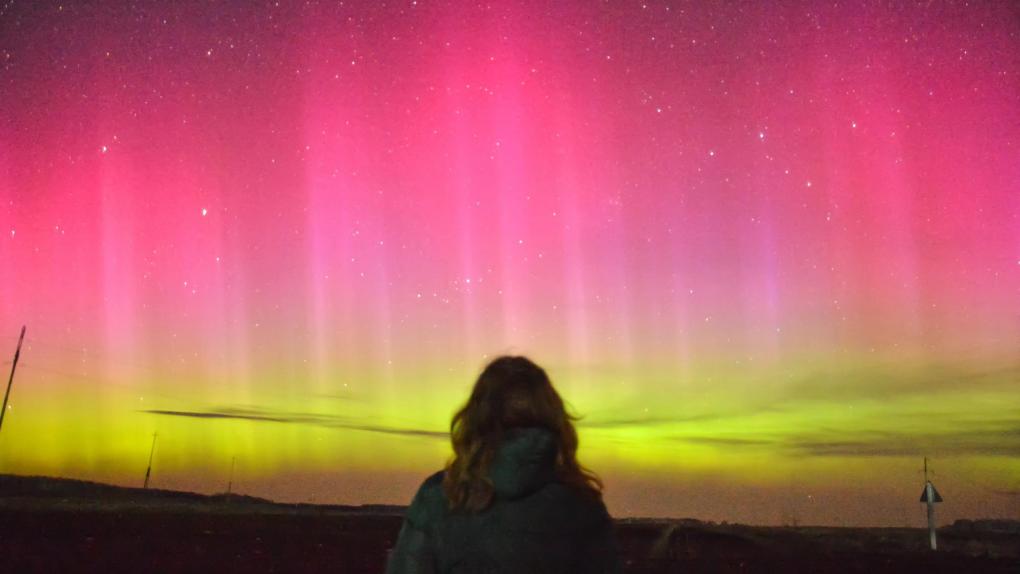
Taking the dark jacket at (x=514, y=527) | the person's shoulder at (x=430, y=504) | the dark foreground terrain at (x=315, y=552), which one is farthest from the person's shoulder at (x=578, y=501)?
the dark foreground terrain at (x=315, y=552)

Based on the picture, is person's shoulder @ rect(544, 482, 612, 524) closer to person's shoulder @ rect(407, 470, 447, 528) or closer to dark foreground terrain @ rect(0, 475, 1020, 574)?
person's shoulder @ rect(407, 470, 447, 528)

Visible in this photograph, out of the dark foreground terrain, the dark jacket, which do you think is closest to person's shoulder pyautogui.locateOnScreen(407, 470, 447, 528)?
the dark jacket

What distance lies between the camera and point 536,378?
2.71 metres

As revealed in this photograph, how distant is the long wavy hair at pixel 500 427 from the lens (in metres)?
2.58

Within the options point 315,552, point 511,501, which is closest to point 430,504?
point 511,501

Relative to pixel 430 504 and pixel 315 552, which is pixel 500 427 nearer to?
pixel 430 504

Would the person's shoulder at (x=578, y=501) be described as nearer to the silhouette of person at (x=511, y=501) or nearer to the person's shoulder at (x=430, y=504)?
the silhouette of person at (x=511, y=501)

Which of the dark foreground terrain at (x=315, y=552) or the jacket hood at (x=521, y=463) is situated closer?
the jacket hood at (x=521, y=463)

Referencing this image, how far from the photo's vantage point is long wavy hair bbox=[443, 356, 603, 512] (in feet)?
8.45

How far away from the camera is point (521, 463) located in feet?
8.41

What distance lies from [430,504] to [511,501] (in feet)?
0.73

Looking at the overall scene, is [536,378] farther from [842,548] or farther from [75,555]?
[842,548]

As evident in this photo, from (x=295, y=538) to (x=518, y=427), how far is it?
2837 cm

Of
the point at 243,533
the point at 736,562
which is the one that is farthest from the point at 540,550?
the point at 243,533
